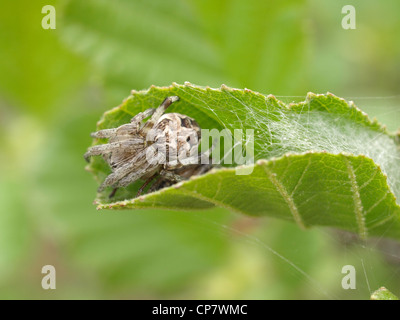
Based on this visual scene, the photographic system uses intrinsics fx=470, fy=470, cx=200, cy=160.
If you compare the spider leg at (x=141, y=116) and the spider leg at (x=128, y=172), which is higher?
the spider leg at (x=141, y=116)

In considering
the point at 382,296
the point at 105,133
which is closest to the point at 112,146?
the point at 105,133

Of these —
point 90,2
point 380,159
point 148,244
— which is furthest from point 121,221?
point 380,159

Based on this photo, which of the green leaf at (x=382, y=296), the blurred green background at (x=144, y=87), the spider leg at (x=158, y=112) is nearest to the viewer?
the green leaf at (x=382, y=296)

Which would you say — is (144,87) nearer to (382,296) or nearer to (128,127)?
(128,127)

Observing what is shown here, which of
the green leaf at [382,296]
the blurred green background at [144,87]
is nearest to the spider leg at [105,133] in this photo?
the blurred green background at [144,87]

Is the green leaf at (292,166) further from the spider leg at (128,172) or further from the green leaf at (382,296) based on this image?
the green leaf at (382,296)
